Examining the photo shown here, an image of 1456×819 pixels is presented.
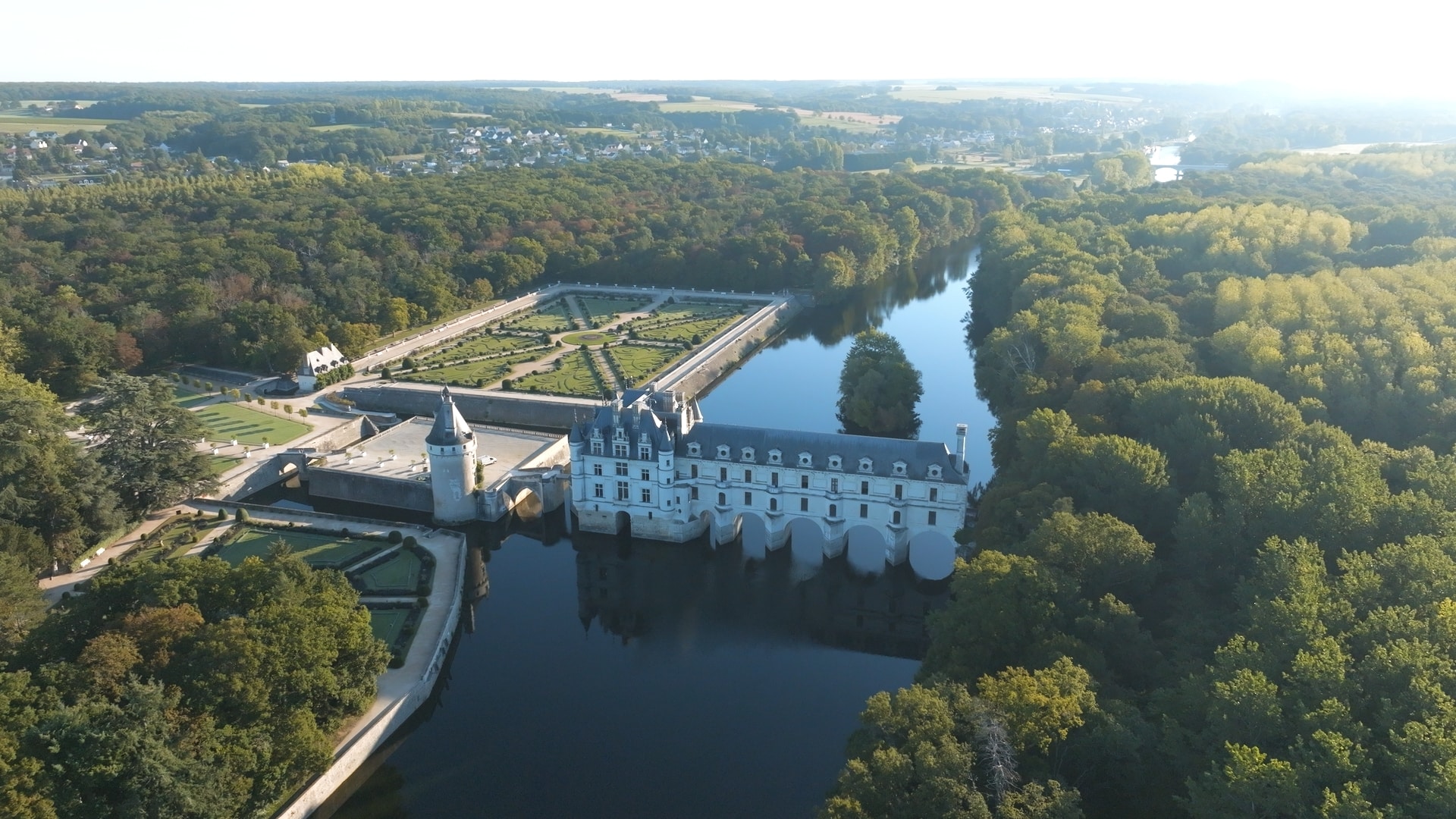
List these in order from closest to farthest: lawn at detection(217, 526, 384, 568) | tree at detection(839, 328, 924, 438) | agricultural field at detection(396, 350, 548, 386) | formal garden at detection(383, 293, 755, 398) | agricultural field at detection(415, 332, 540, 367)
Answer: lawn at detection(217, 526, 384, 568) < tree at detection(839, 328, 924, 438) < formal garden at detection(383, 293, 755, 398) < agricultural field at detection(396, 350, 548, 386) < agricultural field at detection(415, 332, 540, 367)

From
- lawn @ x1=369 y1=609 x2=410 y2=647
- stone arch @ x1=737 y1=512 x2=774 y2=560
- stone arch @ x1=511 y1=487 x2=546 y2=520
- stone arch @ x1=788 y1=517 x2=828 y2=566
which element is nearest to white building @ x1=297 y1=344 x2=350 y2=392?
stone arch @ x1=511 y1=487 x2=546 y2=520

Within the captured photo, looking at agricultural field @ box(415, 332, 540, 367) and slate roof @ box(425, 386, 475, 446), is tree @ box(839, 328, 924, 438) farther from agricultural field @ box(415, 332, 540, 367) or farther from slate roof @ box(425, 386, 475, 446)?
agricultural field @ box(415, 332, 540, 367)

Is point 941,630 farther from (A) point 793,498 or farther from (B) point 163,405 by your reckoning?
(B) point 163,405

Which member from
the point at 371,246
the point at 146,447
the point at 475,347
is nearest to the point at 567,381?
the point at 475,347

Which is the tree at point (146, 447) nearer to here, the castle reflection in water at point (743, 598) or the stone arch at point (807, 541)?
the castle reflection in water at point (743, 598)

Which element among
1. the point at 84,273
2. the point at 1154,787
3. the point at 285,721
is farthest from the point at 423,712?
the point at 84,273

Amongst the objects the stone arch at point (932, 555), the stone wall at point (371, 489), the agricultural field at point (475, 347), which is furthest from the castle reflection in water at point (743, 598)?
the agricultural field at point (475, 347)
